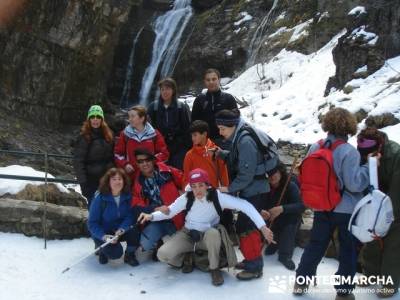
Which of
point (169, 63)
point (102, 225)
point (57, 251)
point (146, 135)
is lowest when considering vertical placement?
point (57, 251)

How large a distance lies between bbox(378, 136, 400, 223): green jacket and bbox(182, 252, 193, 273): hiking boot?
2.34m

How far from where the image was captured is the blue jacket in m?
5.77

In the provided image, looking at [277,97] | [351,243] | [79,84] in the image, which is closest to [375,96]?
[277,97]

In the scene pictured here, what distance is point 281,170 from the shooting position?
603 centimetres

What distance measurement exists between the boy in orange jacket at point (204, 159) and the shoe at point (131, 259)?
4.07 feet

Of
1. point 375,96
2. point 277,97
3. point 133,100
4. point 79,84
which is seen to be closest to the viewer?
point 375,96

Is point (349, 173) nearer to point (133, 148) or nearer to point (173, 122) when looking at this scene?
point (173, 122)

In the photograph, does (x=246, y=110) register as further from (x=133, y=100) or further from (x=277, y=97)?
(x=133, y=100)

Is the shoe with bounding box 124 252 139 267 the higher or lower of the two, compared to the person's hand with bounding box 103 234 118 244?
lower

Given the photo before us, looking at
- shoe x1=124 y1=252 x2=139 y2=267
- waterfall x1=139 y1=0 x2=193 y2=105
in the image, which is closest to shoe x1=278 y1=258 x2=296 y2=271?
shoe x1=124 y1=252 x2=139 y2=267

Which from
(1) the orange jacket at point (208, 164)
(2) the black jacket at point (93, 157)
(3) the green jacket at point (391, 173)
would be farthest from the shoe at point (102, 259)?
(3) the green jacket at point (391, 173)

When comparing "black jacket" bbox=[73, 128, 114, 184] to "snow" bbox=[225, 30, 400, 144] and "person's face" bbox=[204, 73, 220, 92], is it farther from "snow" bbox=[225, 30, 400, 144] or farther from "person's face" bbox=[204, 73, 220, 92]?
"snow" bbox=[225, 30, 400, 144]

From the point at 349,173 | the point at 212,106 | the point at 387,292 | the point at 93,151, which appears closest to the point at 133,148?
the point at 93,151

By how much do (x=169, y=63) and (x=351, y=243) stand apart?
85.0 ft
